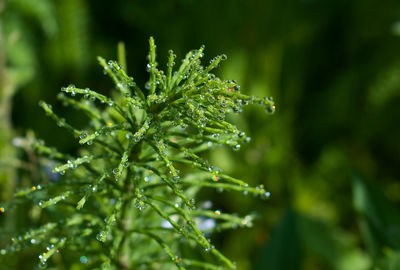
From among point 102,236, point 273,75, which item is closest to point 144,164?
point 102,236

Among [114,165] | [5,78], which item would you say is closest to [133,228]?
[114,165]

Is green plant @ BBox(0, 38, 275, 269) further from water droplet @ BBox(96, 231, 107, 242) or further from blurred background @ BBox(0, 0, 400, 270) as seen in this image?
blurred background @ BBox(0, 0, 400, 270)

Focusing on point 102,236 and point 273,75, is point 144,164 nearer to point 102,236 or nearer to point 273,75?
→ point 102,236

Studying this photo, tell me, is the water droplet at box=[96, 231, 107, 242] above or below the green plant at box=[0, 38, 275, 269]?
below

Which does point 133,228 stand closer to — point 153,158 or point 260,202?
point 153,158

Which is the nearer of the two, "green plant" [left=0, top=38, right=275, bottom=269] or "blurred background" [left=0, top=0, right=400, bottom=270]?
"green plant" [left=0, top=38, right=275, bottom=269]

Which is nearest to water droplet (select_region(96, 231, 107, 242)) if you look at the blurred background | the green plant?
the green plant
